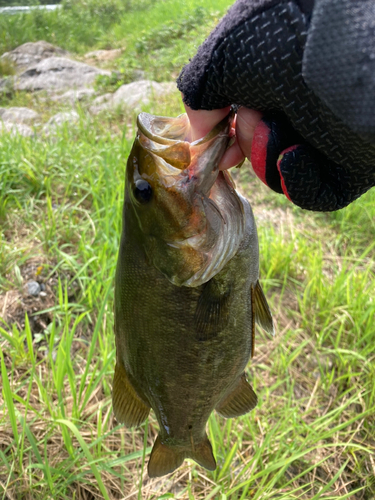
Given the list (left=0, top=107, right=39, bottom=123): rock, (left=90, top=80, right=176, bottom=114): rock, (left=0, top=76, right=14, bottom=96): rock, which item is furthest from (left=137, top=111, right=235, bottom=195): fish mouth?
(left=0, top=76, right=14, bottom=96): rock

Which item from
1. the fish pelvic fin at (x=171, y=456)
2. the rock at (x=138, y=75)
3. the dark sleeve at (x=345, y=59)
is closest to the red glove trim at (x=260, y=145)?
the dark sleeve at (x=345, y=59)

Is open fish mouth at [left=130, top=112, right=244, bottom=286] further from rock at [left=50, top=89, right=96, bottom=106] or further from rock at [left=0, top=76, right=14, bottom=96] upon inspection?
rock at [left=0, top=76, right=14, bottom=96]

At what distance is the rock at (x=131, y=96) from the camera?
587 centimetres

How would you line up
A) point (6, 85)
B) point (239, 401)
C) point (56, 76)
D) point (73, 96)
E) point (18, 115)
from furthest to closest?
point (56, 76)
point (6, 85)
point (73, 96)
point (18, 115)
point (239, 401)

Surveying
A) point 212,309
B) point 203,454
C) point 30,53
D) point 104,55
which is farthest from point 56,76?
point 203,454

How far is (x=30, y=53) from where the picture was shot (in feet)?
31.1

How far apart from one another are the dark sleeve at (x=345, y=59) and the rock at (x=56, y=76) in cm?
778

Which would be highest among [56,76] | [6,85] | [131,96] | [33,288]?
[33,288]

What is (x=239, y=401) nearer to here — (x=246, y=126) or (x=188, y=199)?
(x=188, y=199)

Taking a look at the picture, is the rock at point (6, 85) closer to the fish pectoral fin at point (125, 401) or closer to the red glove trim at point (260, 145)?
the fish pectoral fin at point (125, 401)

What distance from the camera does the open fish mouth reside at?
1111mm

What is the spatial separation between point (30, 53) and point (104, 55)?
1.94 metres

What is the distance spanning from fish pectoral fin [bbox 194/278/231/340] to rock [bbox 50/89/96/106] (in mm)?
6448

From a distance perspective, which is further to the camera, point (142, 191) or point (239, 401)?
point (239, 401)
